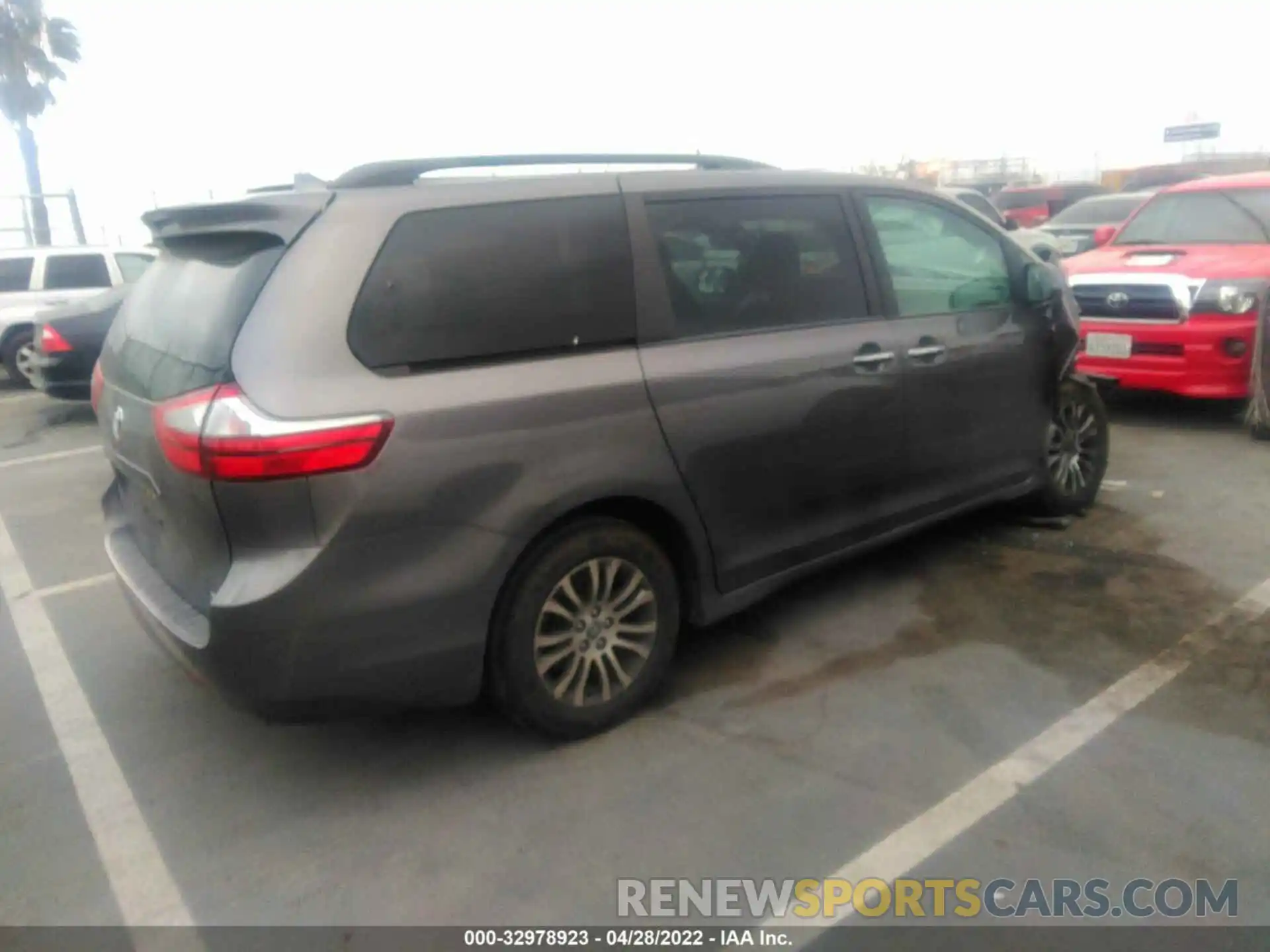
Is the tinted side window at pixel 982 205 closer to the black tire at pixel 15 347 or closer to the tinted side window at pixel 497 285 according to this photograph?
the tinted side window at pixel 497 285

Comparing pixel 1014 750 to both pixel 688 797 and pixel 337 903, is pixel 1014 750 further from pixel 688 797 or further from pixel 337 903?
pixel 337 903

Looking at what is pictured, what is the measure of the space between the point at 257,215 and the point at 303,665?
1.30 m

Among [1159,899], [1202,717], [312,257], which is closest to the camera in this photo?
[1159,899]

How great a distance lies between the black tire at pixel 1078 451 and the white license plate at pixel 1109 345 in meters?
2.04

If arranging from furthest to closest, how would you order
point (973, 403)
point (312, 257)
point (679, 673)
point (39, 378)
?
point (39, 378), point (973, 403), point (679, 673), point (312, 257)

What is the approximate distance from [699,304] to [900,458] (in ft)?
3.82

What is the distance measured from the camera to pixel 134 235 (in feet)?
65.1

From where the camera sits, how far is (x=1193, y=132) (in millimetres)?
40438

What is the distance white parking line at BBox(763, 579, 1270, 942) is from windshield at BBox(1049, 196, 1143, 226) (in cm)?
1123

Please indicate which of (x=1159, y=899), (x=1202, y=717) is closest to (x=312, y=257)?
(x=1159, y=899)

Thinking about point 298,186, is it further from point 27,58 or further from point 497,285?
point 27,58

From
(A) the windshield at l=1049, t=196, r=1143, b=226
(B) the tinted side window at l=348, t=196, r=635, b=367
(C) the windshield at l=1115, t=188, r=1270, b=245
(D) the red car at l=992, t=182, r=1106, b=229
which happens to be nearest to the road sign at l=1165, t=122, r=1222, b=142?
(D) the red car at l=992, t=182, r=1106, b=229

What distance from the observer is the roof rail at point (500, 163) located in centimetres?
313

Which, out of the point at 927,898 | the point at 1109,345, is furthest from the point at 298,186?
the point at 1109,345
